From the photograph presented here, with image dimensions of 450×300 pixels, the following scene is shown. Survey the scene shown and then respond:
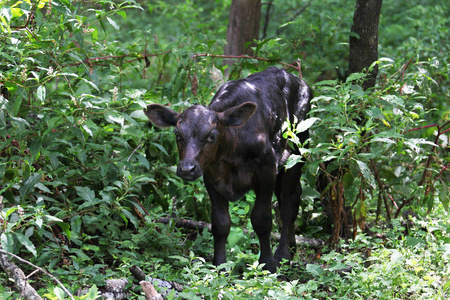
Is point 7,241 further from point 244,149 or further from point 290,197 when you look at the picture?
point 290,197

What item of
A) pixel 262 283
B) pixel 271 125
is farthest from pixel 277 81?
pixel 262 283

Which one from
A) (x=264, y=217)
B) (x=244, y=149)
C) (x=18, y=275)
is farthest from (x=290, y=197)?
(x=18, y=275)

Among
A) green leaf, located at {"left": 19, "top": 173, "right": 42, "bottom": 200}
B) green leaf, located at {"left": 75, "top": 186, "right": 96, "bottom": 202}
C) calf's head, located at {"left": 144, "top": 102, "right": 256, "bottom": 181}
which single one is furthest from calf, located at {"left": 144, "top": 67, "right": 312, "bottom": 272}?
green leaf, located at {"left": 19, "top": 173, "right": 42, "bottom": 200}

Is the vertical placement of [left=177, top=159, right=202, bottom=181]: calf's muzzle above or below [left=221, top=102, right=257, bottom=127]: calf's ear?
below

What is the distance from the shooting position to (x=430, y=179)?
6.52 meters

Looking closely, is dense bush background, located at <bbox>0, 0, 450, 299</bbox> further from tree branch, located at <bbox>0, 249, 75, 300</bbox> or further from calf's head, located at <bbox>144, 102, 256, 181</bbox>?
calf's head, located at <bbox>144, 102, 256, 181</bbox>

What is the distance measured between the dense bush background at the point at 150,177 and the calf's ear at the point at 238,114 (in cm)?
72

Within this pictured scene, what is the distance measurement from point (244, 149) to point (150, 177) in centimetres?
122

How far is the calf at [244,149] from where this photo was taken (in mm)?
5215

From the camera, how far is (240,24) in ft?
28.8

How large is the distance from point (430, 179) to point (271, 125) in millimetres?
1851

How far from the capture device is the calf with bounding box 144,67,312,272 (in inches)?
205

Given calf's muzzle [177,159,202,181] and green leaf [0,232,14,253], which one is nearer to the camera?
green leaf [0,232,14,253]

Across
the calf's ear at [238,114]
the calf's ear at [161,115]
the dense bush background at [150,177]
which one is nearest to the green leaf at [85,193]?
the dense bush background at [150,177]
